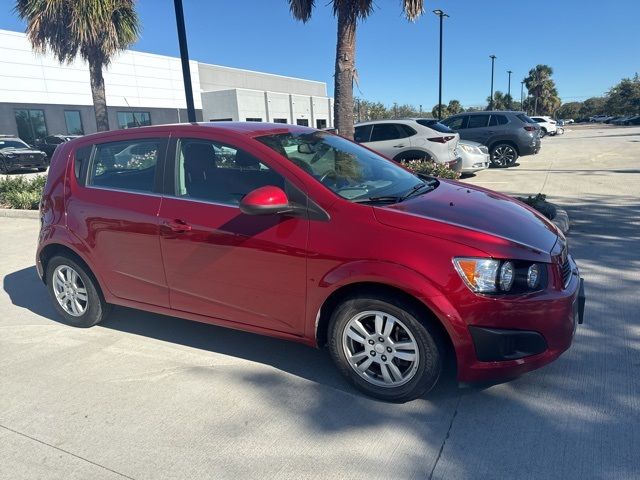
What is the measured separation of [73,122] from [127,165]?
35.0 m

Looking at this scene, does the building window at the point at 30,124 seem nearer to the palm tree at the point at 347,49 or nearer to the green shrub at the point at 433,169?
the palm tree at the point at 347,49

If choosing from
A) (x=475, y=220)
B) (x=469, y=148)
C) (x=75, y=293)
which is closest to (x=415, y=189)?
(x=475, y=220)

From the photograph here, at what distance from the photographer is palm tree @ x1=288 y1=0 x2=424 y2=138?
948 centimetres

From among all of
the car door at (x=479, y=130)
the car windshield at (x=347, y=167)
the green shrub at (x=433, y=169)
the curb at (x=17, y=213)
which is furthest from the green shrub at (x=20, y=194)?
the car door at (x=479, y=130)

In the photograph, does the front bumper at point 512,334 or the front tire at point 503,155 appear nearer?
the front bumper at point 512,334

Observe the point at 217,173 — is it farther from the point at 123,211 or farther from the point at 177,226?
the point at 123,211

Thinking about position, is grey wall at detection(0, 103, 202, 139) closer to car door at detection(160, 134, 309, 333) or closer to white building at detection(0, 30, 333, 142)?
white building at detection(0, 30, 333, 142)

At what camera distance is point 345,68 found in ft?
31.9

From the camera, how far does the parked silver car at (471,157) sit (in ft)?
40.2

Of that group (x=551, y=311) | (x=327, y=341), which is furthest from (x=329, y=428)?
(x=551, y=311)

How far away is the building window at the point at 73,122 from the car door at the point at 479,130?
2863 cm

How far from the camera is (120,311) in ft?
16.0

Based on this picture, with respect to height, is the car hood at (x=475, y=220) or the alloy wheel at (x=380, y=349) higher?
the car hood at (x=475, y=220)

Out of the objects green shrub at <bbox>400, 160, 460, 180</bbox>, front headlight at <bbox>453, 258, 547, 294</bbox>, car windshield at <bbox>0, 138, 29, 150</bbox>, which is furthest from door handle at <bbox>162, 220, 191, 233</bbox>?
car windshield at <bbox>0, 138, 29, 150</bbox>
